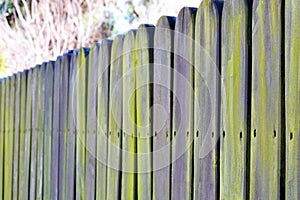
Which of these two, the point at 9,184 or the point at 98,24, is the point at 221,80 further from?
the point at 98,24

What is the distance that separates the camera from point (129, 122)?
2.33m

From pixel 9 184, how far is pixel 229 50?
2875mm

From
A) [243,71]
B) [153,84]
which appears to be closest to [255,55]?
[243,71]

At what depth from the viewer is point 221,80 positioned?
1.69 metres

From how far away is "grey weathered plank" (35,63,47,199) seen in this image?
11.2 feet

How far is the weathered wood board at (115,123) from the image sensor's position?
2.41 metres

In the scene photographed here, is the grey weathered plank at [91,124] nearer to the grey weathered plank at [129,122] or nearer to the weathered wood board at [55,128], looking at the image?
the grey weathered plank at [129,122]

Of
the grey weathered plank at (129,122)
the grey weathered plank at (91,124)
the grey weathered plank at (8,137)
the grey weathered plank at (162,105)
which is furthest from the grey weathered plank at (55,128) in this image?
the grey weathered plank at (162,105)

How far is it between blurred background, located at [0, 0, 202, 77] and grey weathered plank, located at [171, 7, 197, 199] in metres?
6.80

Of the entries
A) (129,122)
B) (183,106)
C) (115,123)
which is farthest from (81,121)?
(183,106)

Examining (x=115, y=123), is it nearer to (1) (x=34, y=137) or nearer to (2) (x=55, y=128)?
(2) (x=55, y=128)

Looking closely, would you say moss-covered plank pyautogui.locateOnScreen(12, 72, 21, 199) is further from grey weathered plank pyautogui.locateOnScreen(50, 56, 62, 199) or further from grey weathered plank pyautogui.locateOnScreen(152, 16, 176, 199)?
grey weathered plank pyautogui.locateOnScreen(152, 16, 176, 199)

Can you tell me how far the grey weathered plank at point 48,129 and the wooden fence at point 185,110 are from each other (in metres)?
0.01

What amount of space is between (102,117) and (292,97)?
1.34 meters
